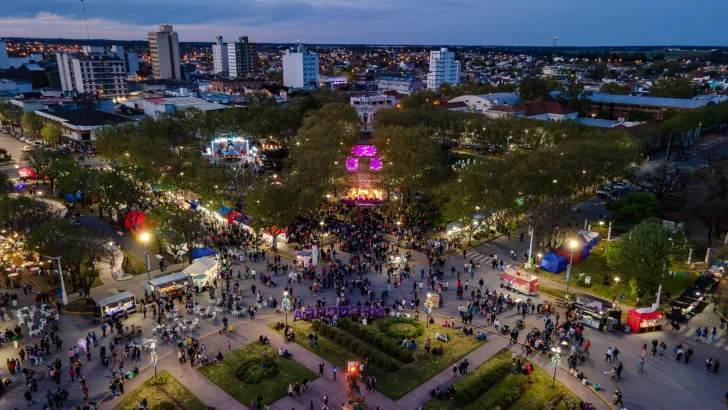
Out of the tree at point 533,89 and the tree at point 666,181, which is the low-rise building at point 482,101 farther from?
the tree at point 666,181

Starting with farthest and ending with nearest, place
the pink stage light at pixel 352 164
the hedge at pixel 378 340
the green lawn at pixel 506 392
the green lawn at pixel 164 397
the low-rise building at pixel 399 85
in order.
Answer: the low-rise building at pixel 399 85, the pink stage light at pixel 352 164, the hedge at pixel 378 340, the green lawn at pixel 506 392, the green lawn at pixel 164 397

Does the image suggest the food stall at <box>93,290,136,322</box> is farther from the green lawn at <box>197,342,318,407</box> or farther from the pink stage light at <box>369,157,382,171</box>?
the pink stage light at <box>369,157,382,171</box>

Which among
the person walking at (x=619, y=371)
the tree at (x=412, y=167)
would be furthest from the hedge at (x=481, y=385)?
the tree at (x=412, y=167)

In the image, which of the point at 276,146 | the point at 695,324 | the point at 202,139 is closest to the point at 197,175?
the point at 202,139

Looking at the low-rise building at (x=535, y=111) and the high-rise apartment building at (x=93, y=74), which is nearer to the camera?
the low-rise building at (x=535, y=111)

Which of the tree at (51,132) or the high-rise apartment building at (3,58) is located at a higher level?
the high-rise apartment building at (3,58)

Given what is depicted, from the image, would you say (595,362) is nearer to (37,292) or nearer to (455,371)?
(455,371)

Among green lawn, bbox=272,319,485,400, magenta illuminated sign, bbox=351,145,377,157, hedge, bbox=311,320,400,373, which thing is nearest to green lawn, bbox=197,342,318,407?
green lawn, bbox=272,319,485,400

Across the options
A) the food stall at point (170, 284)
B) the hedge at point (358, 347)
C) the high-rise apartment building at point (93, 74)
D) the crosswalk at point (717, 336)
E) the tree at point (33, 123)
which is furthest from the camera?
the high-rise apartment building at point (93, 74)
